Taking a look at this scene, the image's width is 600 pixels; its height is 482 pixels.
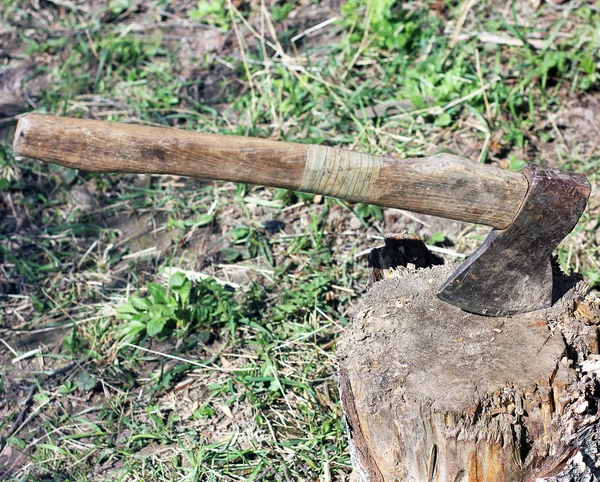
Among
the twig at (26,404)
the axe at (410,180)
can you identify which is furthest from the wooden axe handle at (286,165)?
the twig at (26,404)

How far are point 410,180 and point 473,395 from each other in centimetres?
78

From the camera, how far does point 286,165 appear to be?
2367mm

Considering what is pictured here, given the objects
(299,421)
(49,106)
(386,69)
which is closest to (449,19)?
(386,69)

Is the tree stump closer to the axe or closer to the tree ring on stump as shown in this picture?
the tree ring on stump

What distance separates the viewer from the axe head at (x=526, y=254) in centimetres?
237

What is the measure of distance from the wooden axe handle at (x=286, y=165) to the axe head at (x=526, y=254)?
6 centimetres

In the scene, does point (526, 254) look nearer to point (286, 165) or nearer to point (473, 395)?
point (473, 395)

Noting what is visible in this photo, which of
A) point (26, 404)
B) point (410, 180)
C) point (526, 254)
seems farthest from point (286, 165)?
point (26, 404)

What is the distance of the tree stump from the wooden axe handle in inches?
17.1

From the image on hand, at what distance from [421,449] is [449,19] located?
3.78 meters

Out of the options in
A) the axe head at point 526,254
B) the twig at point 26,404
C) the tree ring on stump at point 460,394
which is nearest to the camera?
the tree ring on stump at point 460,394

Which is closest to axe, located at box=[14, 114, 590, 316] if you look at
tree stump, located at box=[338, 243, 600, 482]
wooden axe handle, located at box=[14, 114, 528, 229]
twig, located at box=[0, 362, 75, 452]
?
wooden axe handle, located at box=[14, 114, 528, 229]

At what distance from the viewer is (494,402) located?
2217 mm

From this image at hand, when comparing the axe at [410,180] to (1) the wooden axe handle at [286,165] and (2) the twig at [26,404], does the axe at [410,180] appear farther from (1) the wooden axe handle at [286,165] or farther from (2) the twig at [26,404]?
(2) the twig at [26,404]
